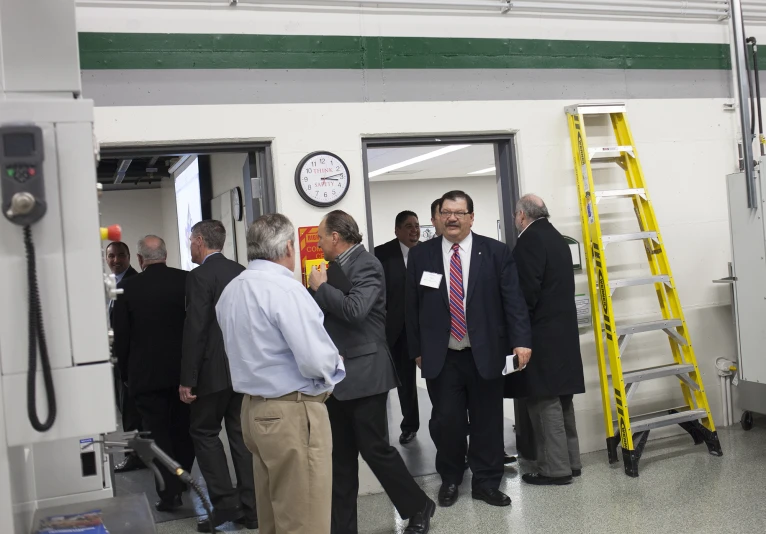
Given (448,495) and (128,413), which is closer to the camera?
(448,495)

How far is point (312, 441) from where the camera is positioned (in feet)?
9.33

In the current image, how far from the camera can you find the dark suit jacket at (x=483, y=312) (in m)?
4.11

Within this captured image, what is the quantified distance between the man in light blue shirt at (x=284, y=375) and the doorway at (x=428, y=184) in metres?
1.73

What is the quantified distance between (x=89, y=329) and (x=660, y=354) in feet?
14.7

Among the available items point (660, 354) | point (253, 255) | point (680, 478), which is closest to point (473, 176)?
point (660, 354)

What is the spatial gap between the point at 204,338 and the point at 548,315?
6.25 ft

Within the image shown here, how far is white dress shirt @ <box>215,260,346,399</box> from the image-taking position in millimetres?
2740

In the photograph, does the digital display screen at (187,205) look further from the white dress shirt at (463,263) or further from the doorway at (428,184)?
the white dress shirt at (463,263)

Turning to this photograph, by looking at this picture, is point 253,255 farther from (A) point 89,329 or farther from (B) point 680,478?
(B) point 680,478

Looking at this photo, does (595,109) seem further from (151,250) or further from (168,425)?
(168,425)

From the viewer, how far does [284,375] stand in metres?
2.80

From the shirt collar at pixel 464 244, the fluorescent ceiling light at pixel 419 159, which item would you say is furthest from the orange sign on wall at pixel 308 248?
the fluorescent ceiling light at pixel 419 159

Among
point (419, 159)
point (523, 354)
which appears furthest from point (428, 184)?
point (523, 354)

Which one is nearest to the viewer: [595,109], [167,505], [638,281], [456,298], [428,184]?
[456,298]
